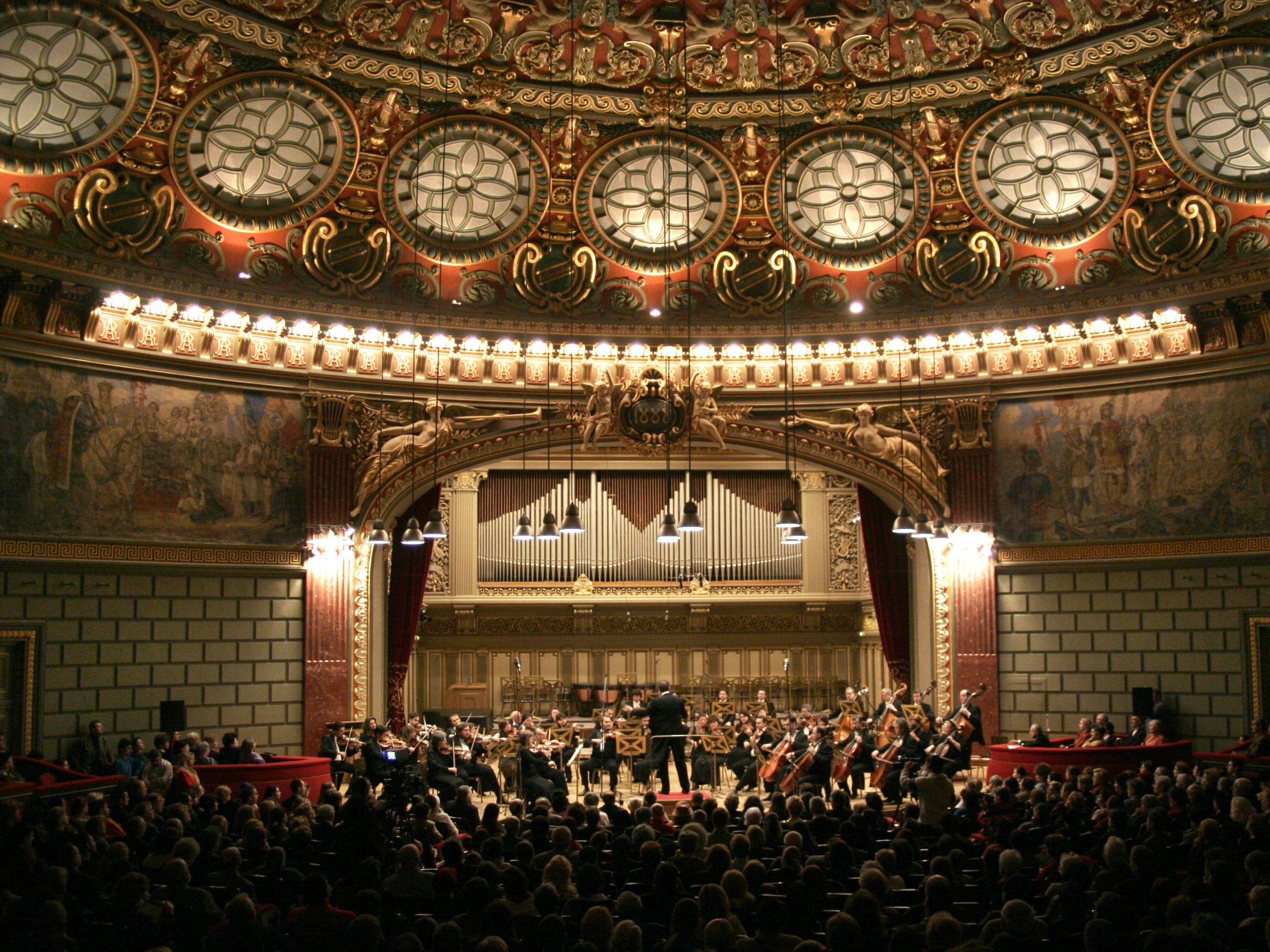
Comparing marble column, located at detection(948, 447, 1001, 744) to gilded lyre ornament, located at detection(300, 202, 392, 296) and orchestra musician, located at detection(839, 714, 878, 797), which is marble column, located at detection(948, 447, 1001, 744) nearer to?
orchestra musician, located at detection(839, 714, 878, 797)

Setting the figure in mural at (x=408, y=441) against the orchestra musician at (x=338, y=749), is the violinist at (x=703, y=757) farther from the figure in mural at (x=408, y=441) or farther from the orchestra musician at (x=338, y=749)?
the figure in mural at (x=408, y=441)

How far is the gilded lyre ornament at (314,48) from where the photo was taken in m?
17.5

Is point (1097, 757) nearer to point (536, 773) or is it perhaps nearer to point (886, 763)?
point (886, 763)

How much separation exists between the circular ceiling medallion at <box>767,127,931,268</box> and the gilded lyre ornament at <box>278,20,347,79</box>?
713 cm

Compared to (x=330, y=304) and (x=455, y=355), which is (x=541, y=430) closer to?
(x=455, y=355)

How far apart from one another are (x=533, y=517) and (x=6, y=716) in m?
11.6

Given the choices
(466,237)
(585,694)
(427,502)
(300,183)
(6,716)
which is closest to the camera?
(6,716)

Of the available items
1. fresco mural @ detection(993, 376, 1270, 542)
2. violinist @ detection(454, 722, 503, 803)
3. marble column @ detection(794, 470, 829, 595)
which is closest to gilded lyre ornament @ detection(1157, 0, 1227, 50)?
fresco mural @ detection(993, 376, 1270, 542)

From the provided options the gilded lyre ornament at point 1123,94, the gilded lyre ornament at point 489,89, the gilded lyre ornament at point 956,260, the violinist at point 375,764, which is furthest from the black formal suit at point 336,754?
the gilded lyre ornament at point 1123,94

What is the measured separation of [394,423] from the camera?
66.7 ft

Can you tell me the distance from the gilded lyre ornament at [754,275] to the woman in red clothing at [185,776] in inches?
443

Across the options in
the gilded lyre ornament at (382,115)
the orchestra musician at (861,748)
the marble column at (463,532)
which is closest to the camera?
the orchestra musician at (861,748)

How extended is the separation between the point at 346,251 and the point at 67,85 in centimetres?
460

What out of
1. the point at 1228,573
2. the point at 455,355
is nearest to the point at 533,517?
the point at 455,355
